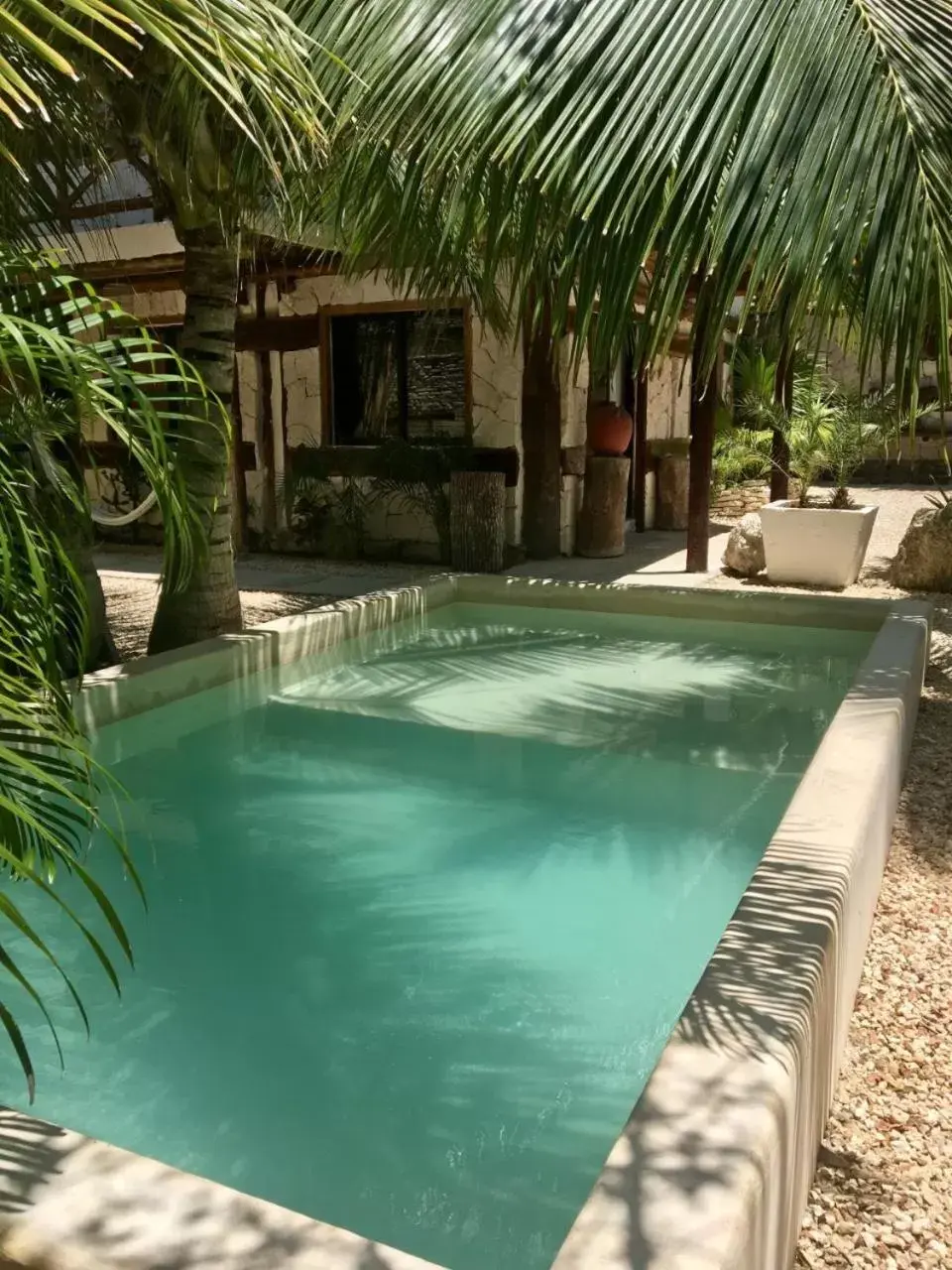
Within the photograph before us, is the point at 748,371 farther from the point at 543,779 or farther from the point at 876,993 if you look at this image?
the point at 876,993

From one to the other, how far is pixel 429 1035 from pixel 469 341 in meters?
6.85

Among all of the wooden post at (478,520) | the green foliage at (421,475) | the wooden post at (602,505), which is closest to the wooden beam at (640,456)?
the wooden post at (602,505)

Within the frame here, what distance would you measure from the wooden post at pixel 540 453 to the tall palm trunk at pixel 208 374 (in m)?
3.58

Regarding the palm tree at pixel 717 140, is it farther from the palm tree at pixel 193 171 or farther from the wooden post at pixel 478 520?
the wooden post at pixel 478 520

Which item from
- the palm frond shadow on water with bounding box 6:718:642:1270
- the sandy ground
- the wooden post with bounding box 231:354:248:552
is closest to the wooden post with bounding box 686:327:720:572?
the wooden post with bounding box 231:354:248:552

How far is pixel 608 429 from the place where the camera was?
892cm

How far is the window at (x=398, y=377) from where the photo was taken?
881 cm

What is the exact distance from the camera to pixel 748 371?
1226 centimetres

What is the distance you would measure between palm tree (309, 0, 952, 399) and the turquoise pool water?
61.0 inches

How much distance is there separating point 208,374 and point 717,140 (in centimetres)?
380

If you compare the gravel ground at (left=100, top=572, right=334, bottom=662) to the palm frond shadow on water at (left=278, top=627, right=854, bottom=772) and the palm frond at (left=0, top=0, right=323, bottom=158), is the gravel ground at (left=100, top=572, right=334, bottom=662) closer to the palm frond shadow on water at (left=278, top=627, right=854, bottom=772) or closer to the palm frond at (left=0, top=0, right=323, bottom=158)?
the palm frond shadow on water at (left=278, top=627, right=854, bottom=772)

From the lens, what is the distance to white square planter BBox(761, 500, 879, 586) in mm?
7199

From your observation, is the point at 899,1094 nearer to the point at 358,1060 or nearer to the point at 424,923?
the point at 358,1060

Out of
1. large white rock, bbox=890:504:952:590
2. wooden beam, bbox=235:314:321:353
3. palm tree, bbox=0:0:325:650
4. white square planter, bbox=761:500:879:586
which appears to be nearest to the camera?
palm tree, bbox=0:0:325:650
